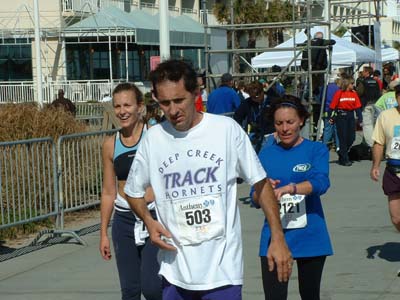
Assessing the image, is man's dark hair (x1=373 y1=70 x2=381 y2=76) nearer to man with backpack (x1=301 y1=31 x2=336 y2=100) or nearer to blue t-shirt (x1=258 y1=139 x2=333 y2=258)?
man with backpack (x1=301 y1=31 x2=336 y2=100)

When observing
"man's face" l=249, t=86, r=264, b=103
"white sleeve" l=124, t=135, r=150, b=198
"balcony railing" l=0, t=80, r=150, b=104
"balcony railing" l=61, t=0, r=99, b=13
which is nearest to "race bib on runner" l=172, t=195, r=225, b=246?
"white sleeve" l=124, t=135, r=150, b=198

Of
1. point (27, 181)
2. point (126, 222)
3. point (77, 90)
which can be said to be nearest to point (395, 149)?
point (126, 222)

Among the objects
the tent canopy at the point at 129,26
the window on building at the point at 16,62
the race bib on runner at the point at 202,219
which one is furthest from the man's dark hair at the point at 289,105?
the window on building at the point at 16,62

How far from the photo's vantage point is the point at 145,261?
18.8 ft

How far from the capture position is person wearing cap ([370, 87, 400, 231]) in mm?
8367

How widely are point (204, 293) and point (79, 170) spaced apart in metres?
7.71

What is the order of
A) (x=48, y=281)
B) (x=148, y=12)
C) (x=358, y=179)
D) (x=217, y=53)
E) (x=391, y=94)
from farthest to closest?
(x=148, y=12)
(x=217, y=53)
(x=358, y=179)
(x=391, y=94)
(x=48, y=281)

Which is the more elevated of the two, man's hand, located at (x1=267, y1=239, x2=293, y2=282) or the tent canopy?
the tent canopy

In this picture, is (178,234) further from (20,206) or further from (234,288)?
(20,206)

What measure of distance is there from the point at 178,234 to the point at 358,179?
12.1 meters

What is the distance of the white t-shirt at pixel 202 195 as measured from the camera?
14.1ft

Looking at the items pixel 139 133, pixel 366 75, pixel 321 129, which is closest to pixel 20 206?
pixel 139 133

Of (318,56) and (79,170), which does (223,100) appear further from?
(79,170)

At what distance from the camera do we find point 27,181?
429 inches
